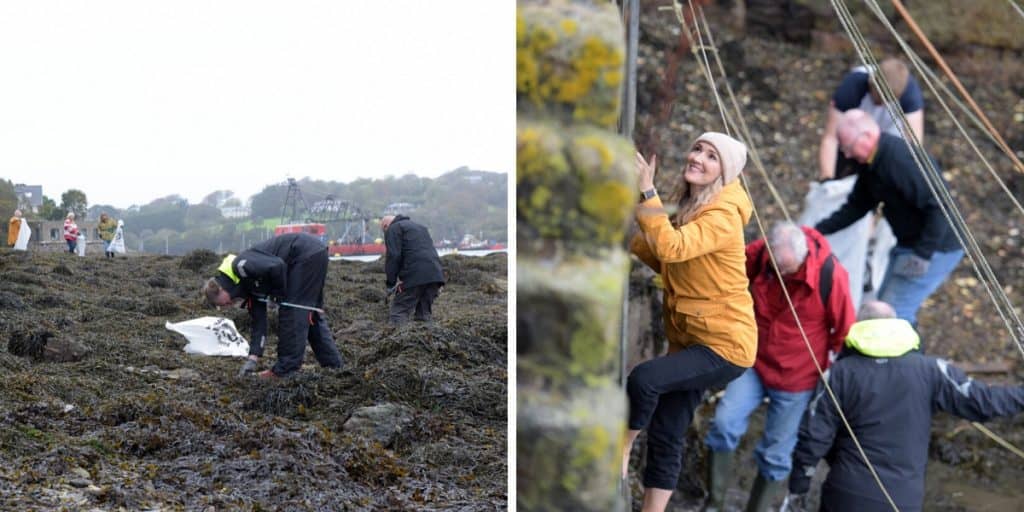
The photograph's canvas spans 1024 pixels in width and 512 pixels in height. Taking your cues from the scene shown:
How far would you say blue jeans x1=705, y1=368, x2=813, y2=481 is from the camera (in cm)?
350

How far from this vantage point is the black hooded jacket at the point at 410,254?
9.39ft

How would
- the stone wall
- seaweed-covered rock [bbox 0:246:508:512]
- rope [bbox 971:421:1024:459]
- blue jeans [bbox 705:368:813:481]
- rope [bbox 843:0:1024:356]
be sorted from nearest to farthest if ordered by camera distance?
1. the stone wall
2. seaweed-covered rock [bbox 0:246:508:512]
3. rope [bbox 843:0:1024:356]
4. blue jeans [bbox 705:368:813:481]
5. rope [bbox 971:421:1024:459]

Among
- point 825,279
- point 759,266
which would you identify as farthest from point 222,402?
point 825,279

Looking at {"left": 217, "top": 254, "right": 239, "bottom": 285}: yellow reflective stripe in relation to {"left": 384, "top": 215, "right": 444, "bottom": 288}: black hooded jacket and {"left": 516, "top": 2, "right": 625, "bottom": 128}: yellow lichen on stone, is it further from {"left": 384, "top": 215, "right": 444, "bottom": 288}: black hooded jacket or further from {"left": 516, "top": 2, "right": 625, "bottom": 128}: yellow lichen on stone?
{"left": 516, "top": 2, "right": 625, "bottom": 128}: yellow lichen on stone

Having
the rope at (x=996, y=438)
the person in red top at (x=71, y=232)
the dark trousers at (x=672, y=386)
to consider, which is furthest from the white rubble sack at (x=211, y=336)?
the rope at (x=996, y=438)

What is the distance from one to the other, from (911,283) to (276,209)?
8.86 feet

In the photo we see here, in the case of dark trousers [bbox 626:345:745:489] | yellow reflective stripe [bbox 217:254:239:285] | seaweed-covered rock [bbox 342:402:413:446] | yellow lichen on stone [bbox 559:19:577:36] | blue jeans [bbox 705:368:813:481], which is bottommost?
blue jeans [bbox 705:368:813:481]

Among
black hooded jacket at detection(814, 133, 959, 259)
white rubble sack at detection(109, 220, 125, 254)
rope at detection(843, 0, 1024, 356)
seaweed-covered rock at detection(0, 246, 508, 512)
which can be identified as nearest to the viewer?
seaweed-covered rock at detection(0, 246, 508, 512)

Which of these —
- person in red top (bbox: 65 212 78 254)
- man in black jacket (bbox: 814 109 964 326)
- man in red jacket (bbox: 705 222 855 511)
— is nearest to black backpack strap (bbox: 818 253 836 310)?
man in red jacket (bbox: 705 222 855 511)

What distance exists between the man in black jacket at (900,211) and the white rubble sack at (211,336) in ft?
7.90

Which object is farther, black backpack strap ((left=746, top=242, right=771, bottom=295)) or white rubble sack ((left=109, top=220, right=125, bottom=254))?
black backpack strap ((left=746, top=242, right=771, bottom=295))

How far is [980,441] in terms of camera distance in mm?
5539

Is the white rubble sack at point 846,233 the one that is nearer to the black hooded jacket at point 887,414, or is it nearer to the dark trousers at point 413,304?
the black hooded jacket at point 887,414

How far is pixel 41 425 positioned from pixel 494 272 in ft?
3.92
